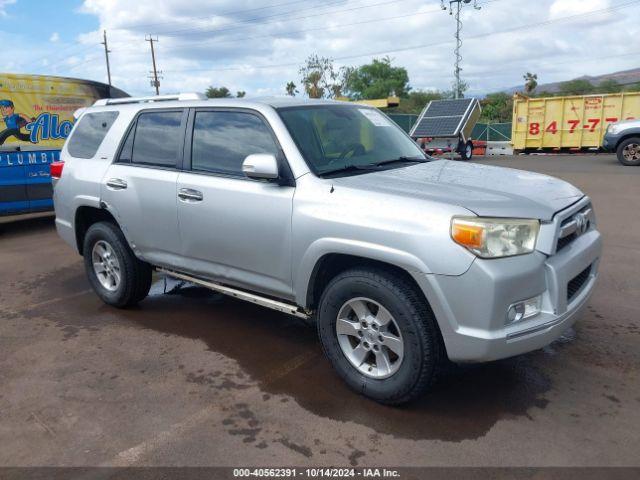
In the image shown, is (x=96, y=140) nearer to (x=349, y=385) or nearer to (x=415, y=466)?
(x=349, y=385)

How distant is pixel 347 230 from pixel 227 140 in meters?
1.38

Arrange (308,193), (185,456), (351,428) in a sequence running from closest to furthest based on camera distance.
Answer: (185,456) → (351,428) → (308,193)

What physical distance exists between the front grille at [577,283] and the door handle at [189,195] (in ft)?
8.27

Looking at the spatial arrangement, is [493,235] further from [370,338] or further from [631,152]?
[631,152]

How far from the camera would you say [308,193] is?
3449mm

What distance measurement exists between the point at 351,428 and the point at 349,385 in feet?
1.24

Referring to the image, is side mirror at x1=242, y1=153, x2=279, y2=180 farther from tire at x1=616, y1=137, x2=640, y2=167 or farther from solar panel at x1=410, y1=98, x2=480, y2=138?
solar panel at x1=410, y1=98, x2=480, y2=138

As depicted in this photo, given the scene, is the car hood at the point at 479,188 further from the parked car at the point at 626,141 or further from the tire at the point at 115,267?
the parked car at the point at 626,141

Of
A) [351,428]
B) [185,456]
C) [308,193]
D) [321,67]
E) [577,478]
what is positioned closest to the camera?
[577,478]

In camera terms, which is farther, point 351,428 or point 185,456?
point 351,428

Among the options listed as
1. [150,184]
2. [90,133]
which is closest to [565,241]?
[150,184]

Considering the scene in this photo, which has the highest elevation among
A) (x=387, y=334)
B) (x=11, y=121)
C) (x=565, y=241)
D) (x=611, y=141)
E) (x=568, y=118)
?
(x=11, y=121)

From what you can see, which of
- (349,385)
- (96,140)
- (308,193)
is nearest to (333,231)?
(308,193)

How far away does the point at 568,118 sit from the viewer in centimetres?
2231
